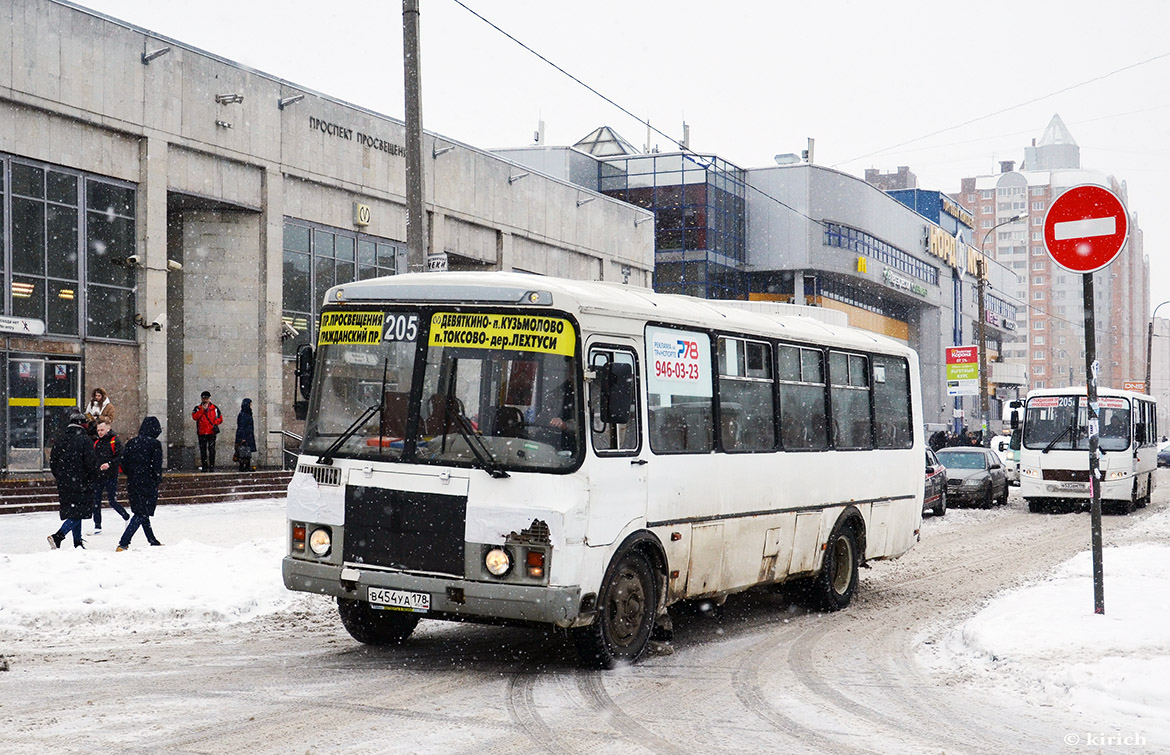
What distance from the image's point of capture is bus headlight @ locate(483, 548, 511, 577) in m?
8.03

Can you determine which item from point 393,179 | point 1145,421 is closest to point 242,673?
point 393,179

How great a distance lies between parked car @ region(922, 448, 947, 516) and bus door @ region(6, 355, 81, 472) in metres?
17.3

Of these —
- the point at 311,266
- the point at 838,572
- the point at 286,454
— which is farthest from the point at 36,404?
the point at 838,572

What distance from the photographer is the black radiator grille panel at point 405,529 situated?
26.8 feet

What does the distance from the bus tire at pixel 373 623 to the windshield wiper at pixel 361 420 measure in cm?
112

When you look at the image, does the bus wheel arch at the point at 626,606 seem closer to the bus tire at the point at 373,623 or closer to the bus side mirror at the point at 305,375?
the bus tire at the point at 373,623

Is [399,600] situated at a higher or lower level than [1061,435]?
lower

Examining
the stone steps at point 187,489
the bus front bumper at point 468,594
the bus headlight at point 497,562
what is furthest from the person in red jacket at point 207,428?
the bus headlight at point 497,562

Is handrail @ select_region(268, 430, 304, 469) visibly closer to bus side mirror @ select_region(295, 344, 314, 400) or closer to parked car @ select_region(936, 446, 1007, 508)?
parked car @ select_region(936, 446, 1007, 508)

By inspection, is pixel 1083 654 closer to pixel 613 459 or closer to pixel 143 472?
pixel 613 459

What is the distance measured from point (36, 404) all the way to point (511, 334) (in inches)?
698

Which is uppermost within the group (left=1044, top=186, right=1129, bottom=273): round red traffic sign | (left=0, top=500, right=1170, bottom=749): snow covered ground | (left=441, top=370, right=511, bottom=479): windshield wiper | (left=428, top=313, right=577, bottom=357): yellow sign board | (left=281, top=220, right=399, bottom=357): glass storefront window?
(left=281, top=220, right=399, bottom=357): glass storefront window

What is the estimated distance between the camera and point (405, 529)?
8.34 meters

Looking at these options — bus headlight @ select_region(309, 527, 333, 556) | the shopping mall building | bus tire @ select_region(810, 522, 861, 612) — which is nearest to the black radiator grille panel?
bus headlight @ select_region(309, 527, 333, 556)
